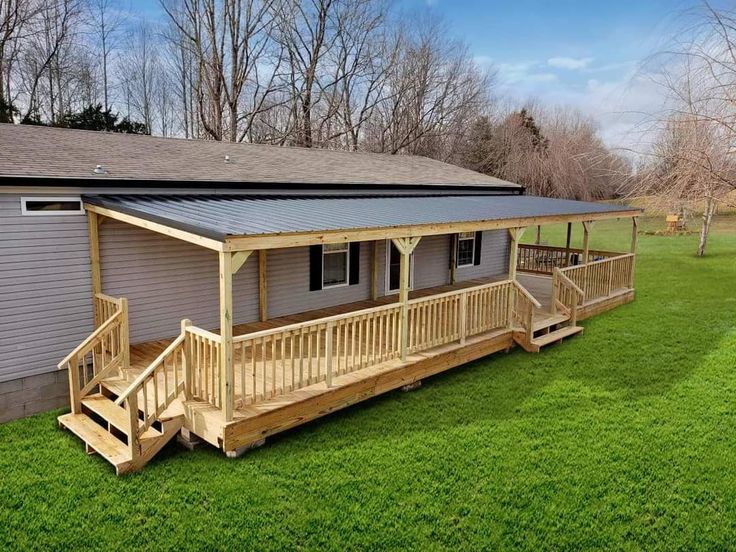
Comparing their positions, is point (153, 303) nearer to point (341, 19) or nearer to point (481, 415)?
point (481, 415)

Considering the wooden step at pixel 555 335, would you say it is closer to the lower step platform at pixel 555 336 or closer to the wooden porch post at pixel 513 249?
the lower step platform at pixel 555 336

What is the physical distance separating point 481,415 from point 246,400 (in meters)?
3.17

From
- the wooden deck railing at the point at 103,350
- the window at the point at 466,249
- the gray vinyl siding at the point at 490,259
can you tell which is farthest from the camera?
the gray vinyl siding at the point at 490,259

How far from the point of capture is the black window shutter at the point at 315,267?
10758mm

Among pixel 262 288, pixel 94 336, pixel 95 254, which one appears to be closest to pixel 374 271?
pixel 262 288

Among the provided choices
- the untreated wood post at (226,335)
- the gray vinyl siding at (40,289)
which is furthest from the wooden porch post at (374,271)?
the untreated wood post at (226,335)

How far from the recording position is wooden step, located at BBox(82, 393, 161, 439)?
6.30 metres

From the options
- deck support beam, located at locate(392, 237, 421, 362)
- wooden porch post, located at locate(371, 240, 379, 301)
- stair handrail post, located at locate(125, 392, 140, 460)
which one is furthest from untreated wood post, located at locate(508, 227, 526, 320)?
stair handrail post, located at locate(125, 392, 140, 460)

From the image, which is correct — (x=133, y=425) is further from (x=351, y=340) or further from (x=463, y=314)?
(x=463, y=314)

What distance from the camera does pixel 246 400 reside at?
658 centimetres

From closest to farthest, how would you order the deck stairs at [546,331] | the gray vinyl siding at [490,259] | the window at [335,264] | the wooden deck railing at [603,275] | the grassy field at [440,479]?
the grassy field at [440,479] → the deck stairs at [546,331] → the window at [335,264] → the wooden deck railing at [603,275] → the gray vinyl siding at [490,259]

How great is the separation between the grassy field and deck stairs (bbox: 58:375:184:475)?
0.53 feet

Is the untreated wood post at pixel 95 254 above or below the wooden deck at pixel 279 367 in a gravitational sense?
above

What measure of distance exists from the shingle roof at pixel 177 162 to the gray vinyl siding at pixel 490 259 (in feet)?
5.18
